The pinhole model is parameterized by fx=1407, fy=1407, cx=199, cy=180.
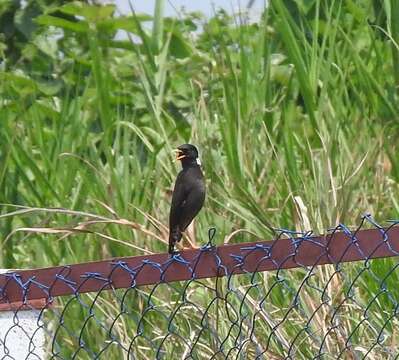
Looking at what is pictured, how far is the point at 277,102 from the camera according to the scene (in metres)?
6.15

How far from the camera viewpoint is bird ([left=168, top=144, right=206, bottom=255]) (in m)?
4.77

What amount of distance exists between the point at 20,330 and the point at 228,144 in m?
1.68

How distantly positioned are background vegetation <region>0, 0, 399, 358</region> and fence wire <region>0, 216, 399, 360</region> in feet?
0.75

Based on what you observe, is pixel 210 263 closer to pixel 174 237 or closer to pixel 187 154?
pixel 174 237

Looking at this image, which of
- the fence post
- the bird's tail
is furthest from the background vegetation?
the fence post

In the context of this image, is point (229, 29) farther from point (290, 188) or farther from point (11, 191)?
point (290, 188)

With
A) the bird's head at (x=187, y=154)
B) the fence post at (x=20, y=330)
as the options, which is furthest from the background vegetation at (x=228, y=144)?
the fence post at (x=20, y=330)

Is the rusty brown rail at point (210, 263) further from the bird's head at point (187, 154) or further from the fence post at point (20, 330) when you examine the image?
the bird's head at point (187, 154)

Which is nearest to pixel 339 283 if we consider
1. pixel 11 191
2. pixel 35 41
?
pixel 11 191

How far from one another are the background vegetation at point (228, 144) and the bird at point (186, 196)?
11cm

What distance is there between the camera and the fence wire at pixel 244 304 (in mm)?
3305

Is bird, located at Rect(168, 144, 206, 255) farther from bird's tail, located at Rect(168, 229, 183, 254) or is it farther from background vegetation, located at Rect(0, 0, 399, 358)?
background vegetation, located at Rect(0, 0, 399, 358)

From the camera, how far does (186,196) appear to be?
485cm

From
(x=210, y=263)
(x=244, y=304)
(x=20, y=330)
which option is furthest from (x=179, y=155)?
(x=210, y=263)
